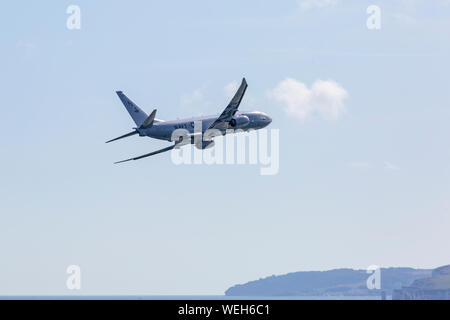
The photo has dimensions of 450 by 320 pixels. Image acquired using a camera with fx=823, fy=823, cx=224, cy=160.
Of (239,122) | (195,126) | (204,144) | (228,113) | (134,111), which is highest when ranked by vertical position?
(134,111)

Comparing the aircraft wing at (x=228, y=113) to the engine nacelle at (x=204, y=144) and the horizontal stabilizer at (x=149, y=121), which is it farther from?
the horizontal stabilizer at (x=149, y=121)

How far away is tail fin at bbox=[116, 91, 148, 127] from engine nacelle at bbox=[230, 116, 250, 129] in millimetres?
15529

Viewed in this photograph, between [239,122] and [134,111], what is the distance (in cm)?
1915

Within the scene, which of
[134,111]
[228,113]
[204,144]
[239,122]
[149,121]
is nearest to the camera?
[149,121]

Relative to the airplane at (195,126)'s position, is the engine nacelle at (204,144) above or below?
below

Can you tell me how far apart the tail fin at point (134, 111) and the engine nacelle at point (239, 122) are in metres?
15.5

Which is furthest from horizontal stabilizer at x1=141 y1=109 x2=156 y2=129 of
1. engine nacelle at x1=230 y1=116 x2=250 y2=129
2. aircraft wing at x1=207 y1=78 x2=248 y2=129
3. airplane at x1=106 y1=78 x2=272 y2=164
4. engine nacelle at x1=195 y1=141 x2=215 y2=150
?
engine nacelle at x1=230 y1=116 x2=250 y2=129

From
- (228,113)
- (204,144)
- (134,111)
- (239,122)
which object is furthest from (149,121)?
(239,122)

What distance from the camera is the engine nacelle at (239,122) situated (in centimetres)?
14112

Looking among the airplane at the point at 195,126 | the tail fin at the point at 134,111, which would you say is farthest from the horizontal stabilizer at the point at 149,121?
the tail fin at the point at 134,111

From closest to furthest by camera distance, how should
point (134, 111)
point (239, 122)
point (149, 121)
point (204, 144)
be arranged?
point (149, 121)
point (204, 144)
point (239, 122)
point (134, 111)

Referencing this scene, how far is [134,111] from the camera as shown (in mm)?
146000

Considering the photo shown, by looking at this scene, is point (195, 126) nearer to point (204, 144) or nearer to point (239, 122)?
point (204, 144)

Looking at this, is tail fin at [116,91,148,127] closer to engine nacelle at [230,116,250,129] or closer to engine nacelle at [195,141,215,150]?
engine nacelle at [195,141,215,150]
